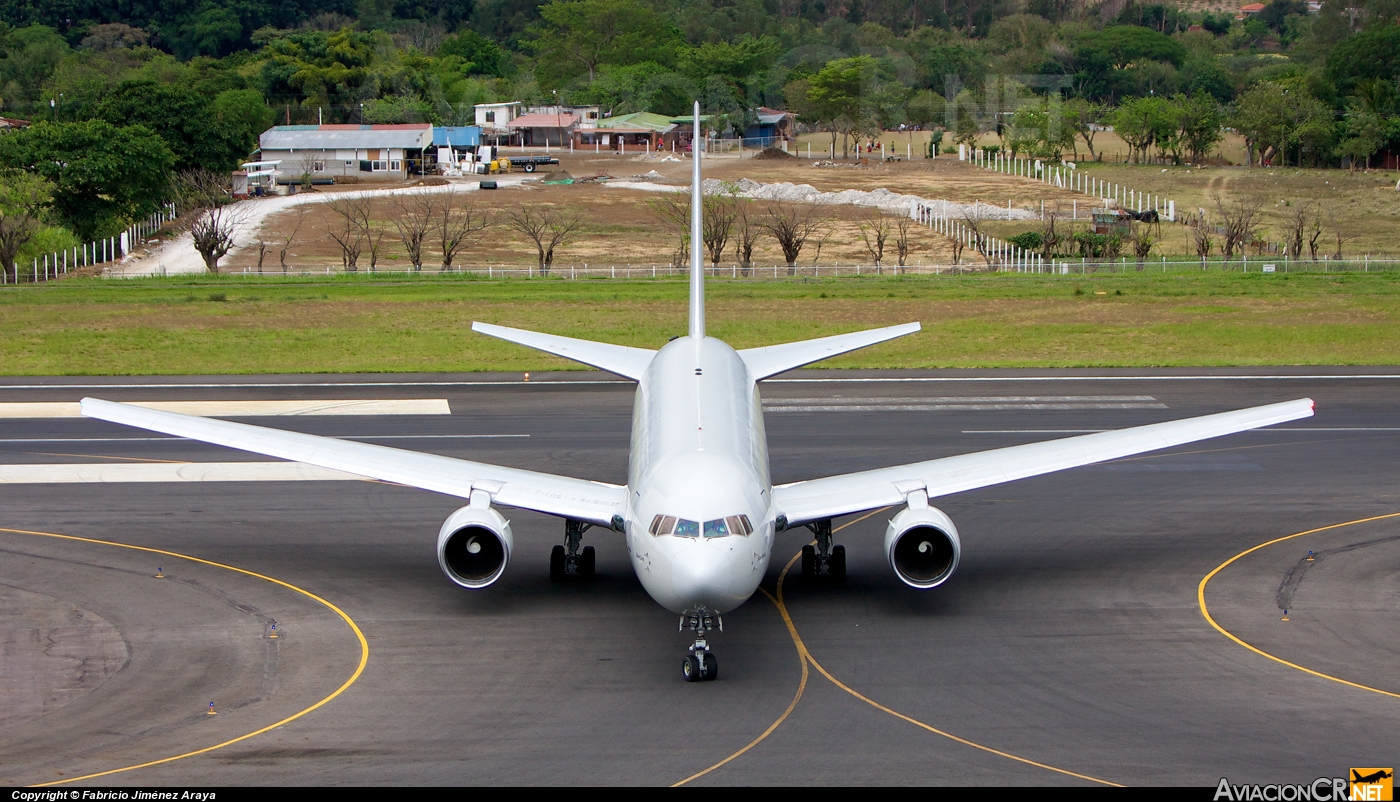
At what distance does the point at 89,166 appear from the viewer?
325 feet

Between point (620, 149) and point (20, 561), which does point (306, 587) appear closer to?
point (20, 561)

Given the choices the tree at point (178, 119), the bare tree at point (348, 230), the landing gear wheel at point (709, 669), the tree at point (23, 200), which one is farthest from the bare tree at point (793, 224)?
the landing gear wheel at point (709, 669)

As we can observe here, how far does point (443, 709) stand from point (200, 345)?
41.1m

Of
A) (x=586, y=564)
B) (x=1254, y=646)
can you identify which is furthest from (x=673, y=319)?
(x=1254, y=646)

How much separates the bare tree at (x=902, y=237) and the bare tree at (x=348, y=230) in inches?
1372

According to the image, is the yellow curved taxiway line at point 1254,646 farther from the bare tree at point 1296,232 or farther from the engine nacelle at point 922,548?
the bare tree at point 1296,232

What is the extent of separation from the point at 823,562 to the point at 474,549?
24.6 ft

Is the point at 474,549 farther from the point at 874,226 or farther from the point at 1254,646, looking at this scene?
the point at 874,226

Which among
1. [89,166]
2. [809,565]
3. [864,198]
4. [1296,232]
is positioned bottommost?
[809,565]

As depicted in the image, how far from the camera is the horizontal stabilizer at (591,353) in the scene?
106 ft

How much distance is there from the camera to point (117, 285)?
2933 inches

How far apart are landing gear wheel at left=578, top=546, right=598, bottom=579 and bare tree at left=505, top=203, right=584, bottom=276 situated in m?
58.8

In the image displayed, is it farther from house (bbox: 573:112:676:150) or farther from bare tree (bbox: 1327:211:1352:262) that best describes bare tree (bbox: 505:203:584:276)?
house (bbox: 573:112:676:150)

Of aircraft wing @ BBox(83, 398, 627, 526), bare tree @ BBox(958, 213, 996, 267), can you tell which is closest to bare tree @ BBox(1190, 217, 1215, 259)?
bare tree @ BBox(958, 213, 996, 267)
